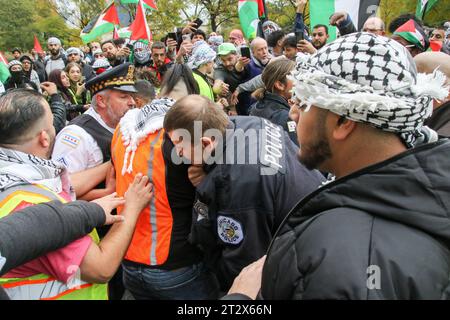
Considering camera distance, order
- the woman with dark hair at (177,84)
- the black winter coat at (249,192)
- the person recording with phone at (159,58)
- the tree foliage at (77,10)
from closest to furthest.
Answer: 1. the black winter coat at (249,192)
2. the woman with dark hair at (177,84)
3. the person recording with phone at (159,58)
4. the tree foliage at (77,10)

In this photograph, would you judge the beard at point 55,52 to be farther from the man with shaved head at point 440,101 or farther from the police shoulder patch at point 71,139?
the man with shaved head at point 440,101

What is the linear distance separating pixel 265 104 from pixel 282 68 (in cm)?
36

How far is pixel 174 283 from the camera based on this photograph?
7.31ft

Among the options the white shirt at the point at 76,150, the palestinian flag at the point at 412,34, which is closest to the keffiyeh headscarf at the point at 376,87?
the white shirt at the point at 76,150

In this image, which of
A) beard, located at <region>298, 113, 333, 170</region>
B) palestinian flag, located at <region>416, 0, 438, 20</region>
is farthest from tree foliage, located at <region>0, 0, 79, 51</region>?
beard, located at <region>298, 113, 333, 170</region>

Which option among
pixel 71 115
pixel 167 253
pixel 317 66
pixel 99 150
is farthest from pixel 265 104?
pixel 71 115

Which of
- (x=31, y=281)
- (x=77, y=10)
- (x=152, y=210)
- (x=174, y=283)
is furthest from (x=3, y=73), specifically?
(x=77, y=10)

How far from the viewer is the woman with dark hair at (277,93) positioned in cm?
335

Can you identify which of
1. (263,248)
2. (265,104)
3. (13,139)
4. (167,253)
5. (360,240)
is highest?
(13,139)

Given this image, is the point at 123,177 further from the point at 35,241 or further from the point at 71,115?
the point at 71,115

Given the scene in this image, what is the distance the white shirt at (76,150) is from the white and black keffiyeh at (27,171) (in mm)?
760

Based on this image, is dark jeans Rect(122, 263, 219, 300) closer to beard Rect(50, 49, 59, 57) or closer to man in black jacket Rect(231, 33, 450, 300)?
man in black jacket Rect(231, 33, 450, 300)

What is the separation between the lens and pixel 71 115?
5.66 meters
